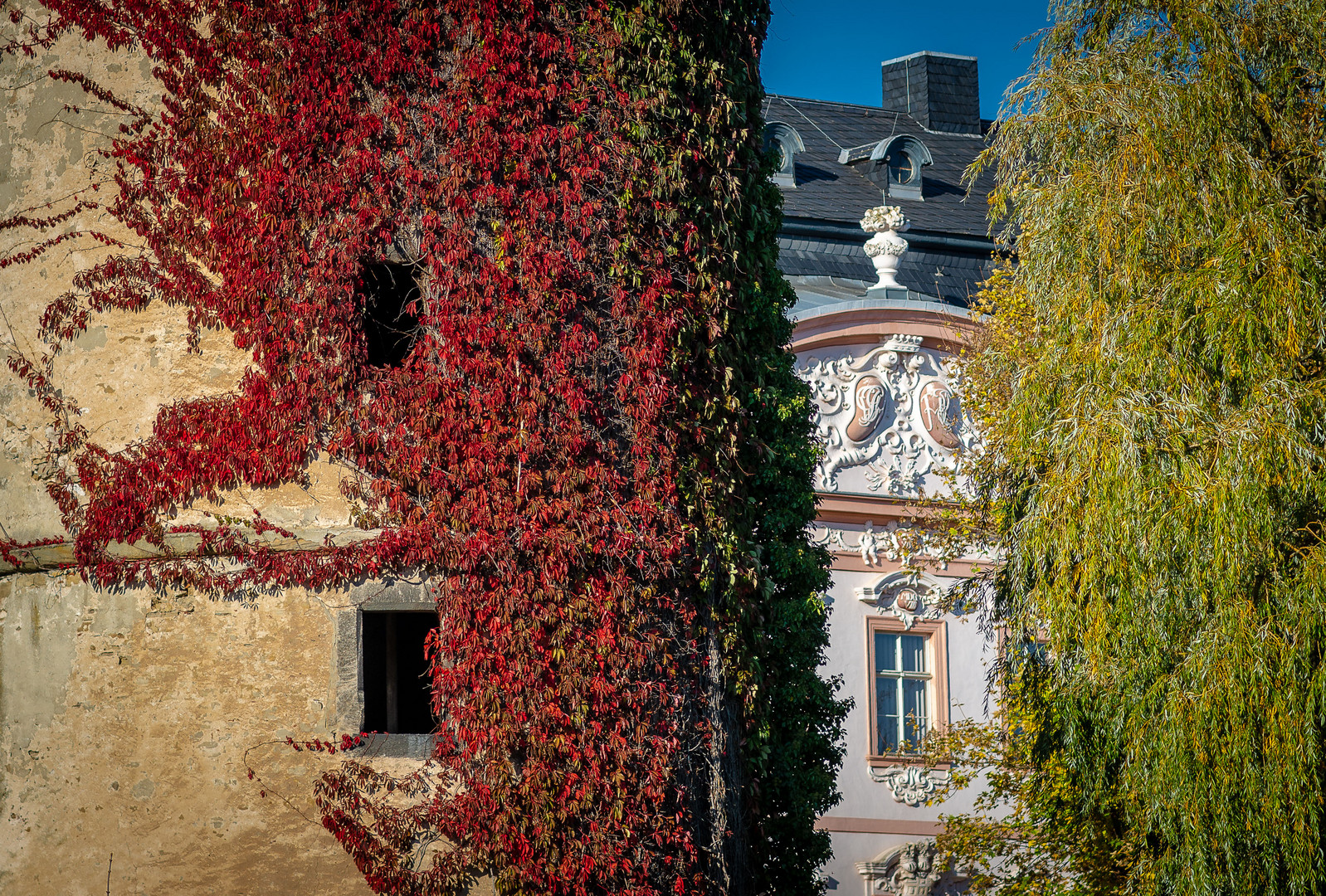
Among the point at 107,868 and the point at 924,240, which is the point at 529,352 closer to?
the point at 107,868

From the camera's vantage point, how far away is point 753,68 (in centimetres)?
931

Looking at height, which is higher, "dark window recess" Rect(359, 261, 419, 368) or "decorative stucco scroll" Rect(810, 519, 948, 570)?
"dark window recess" Rect(359, 261, 419, 368)

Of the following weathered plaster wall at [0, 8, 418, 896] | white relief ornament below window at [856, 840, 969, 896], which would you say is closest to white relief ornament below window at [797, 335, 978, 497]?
white relief ornament below window at [856, 840, 969, 896]

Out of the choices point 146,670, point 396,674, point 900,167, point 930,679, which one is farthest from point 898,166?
point 146,670

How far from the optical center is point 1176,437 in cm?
829

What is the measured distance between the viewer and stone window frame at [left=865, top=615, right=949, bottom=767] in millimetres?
14414

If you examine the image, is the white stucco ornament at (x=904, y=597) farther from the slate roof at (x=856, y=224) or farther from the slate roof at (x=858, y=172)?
A: the slate roof at (x=858, y=172)

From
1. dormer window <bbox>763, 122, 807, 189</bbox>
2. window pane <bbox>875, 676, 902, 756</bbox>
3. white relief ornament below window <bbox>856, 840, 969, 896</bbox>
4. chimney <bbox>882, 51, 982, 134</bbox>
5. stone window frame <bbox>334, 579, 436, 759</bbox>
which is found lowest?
white relief ornament below window <bbox>856, 840, 969, 896</bbox>

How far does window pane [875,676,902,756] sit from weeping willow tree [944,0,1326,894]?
433cm

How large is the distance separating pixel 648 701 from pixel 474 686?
890 millimetres

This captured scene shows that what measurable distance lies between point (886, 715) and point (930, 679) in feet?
2.16

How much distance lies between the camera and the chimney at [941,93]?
22.0 m

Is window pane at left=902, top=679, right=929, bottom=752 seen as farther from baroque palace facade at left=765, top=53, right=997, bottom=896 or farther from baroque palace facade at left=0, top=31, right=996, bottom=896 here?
baroque palace facade at left=0, top=31, right=996, bottom=896

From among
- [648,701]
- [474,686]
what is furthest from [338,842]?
[648,701]
